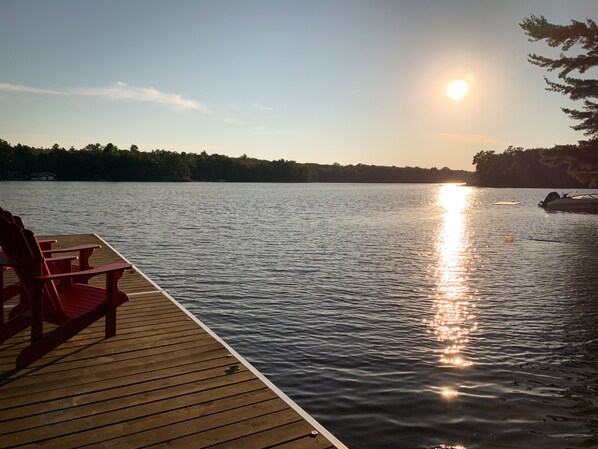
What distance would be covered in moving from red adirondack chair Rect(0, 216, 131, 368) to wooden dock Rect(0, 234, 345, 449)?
1.01 feet

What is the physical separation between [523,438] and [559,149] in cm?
3286

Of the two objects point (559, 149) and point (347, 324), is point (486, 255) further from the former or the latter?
point (559, 149)

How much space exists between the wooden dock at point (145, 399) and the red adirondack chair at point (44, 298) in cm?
31

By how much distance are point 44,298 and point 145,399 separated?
6.29 ft

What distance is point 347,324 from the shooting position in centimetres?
1059

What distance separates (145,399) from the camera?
15.0ft

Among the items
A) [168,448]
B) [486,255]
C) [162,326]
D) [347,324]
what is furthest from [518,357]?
[486,255]

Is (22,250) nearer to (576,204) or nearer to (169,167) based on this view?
(576,204)

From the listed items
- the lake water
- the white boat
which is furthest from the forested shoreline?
the lake water

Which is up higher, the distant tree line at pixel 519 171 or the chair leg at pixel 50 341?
the distant tree line at pixel 519 171

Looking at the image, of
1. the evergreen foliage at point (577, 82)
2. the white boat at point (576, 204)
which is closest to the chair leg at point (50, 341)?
the evergreen foliage at point (577, 82)

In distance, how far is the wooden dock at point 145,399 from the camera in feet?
12.8

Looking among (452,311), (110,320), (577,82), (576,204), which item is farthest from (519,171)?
(110,320)

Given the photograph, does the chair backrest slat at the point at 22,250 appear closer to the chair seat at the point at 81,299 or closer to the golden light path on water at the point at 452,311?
the chair seat at the point at 81,299
